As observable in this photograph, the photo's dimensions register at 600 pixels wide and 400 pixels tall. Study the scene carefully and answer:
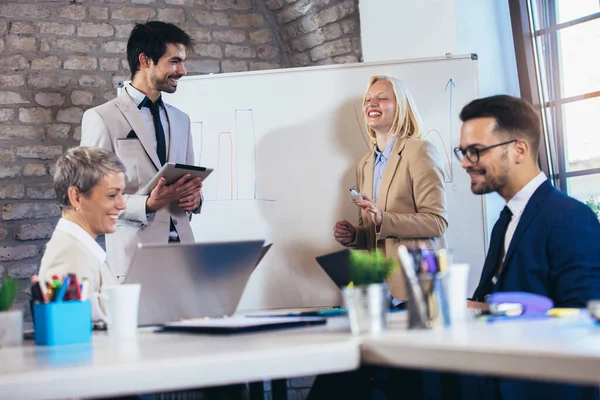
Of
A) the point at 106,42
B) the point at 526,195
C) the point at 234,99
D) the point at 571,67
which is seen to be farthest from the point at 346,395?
the point at 106,42

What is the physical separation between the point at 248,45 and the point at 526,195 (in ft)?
9.89

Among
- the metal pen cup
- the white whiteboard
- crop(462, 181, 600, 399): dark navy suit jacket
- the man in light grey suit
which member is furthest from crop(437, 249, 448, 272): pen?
the white whiteboard

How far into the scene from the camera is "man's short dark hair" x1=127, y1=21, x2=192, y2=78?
3398mm

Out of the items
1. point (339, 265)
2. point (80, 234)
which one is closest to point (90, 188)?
point (80, 234)

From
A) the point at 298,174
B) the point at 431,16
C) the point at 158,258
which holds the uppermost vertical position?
the point at 431,16

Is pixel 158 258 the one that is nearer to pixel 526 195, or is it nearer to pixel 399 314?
pixel 399 314

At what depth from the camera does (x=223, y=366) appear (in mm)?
1093

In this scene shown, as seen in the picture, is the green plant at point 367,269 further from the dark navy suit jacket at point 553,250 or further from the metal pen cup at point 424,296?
the dark navy suit jacket at point 553,250

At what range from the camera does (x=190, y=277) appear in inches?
69.3

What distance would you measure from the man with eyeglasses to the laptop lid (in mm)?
460

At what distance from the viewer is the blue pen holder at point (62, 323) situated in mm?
1494

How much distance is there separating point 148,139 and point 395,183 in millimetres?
1066

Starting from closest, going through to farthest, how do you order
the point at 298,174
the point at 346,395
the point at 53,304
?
the point at 53,304, the point at 346,395, the point at 298,174

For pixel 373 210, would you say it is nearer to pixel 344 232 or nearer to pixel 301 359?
pixel 344 232
